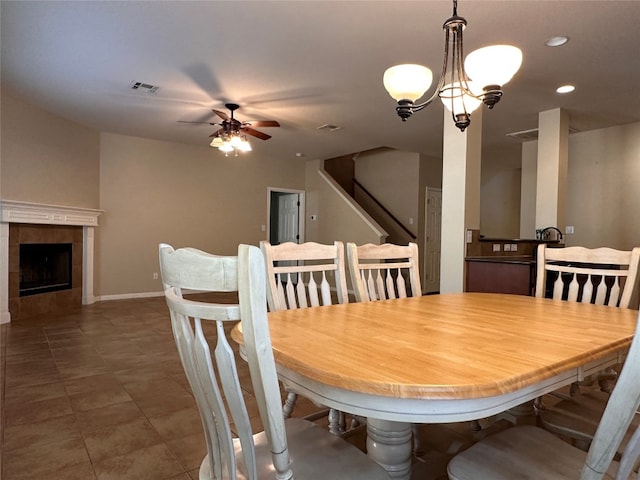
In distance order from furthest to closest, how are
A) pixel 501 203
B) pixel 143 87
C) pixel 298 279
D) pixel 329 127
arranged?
pixel 501 203, pixel 329 127, pixel 143 87, pixel 298 279

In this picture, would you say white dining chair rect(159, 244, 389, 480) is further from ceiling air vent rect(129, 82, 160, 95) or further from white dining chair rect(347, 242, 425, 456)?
ceiling air vent rect(129, 82, 160, 95)

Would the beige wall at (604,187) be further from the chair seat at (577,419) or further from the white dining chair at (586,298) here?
the chair seat at (577,419)

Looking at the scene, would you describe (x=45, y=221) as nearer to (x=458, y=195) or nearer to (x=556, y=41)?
(x=458, y=195)

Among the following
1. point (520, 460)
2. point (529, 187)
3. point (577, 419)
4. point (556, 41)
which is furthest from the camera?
point (529, 187)

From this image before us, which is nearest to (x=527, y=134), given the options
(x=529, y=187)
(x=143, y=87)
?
(x=529, y=187)

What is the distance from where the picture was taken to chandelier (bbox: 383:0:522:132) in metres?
1.83

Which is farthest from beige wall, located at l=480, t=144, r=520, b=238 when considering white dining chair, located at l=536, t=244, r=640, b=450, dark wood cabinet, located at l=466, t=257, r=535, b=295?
white dining chair, located at l=536, t=244, r=640, b=450

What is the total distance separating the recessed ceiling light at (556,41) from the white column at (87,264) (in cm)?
582

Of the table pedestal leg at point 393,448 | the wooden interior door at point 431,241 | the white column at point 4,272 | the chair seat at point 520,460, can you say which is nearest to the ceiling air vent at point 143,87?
the white column at point 4,272

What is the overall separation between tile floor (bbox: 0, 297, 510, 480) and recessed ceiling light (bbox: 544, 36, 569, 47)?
9.06ft

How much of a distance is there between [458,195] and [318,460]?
289cm

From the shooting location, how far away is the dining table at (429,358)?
0.80m

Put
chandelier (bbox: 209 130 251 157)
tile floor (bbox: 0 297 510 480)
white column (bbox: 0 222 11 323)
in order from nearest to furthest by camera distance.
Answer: tile floor (bbox: 0 297 510 480) → white column (bbox: 0 222 11 323) → chandelier (bbox: 209 130 251 157)

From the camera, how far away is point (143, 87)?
156 inches
